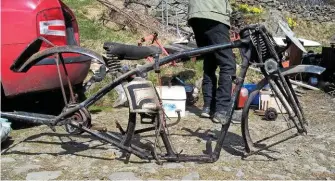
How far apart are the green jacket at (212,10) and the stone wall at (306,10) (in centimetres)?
1104

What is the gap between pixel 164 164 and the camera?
13.2ft

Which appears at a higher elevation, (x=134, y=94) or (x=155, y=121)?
(x=134, y=94)

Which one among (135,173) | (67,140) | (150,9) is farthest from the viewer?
(150,9)

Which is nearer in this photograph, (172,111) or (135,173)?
(135,173)

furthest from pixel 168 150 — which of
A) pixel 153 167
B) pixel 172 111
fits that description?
pixel 172 111

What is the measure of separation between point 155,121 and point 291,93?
48.6 inches

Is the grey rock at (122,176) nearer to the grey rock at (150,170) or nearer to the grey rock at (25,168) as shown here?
the grey rock at (150,170)

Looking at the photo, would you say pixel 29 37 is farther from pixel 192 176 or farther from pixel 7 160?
pixel 192 176

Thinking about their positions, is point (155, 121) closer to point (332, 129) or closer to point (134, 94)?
point (134, 94)

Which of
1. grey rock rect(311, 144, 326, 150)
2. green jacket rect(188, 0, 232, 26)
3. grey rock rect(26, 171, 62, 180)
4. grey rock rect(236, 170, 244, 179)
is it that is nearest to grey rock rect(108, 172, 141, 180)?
grey rock rect(26, 171, 62, 180)

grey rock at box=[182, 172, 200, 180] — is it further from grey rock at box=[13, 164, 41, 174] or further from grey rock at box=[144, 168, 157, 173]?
grey rock at box=[13, 164, 41, 174]

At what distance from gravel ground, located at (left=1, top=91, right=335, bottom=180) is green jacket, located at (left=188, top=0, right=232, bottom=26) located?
134cm

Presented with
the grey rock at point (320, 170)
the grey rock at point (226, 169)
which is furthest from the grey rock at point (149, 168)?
the grey rock at point (320, 170)

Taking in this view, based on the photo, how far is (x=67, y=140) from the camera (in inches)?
184
